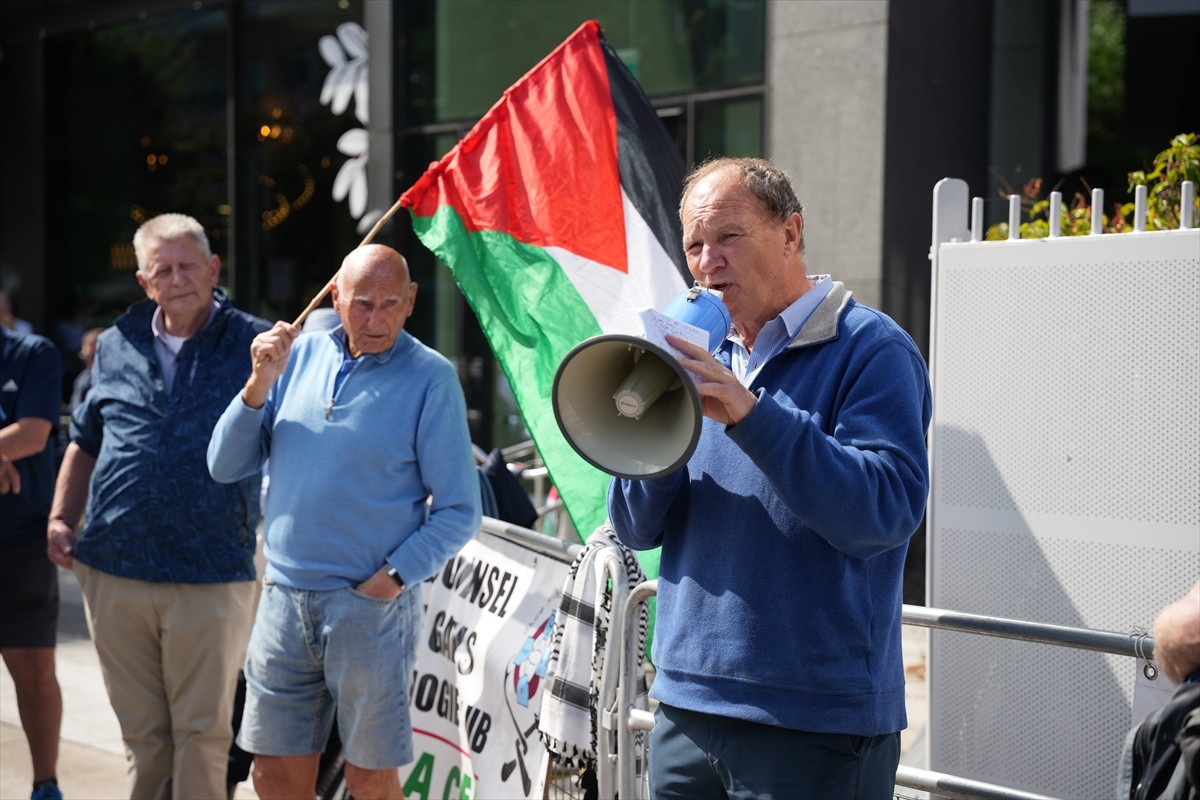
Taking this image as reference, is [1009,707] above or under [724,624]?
under

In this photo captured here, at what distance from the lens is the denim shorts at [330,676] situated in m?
3.87

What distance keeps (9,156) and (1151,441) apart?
45.8 feet

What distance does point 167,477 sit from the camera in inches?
169

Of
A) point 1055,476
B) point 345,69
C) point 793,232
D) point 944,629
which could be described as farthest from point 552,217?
point 345,69

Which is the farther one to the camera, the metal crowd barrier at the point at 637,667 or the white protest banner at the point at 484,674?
the white protest banner at the point at 484,674

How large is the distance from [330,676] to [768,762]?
1.91 meters

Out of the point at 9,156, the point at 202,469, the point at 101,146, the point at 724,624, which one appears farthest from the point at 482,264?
the point at 9,156

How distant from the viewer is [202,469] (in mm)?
4305

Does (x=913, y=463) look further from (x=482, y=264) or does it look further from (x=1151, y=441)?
(x=482, y=264)

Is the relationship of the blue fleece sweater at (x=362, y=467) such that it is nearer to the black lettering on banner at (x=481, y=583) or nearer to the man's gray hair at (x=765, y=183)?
the black lettering on banner at (x=481, y=583)

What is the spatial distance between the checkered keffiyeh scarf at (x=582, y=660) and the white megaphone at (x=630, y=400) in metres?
1.46

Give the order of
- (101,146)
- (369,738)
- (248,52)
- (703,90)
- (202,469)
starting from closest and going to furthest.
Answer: (369,738), (202,469), (703,90), (248,52), (101,146)

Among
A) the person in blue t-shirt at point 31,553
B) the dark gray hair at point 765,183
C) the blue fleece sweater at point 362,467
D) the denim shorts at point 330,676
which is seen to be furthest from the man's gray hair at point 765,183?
the person in blue t-shirt at point 31,553

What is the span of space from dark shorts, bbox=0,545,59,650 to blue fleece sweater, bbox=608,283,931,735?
3347 millimetres
